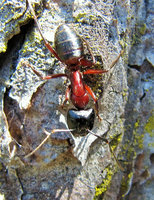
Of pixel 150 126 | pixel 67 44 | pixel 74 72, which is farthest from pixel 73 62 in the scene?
pixel 150 126

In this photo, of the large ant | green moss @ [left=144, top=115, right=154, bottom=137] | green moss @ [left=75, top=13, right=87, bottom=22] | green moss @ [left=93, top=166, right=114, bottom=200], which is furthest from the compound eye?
green moss @ [left=75, top=13, right=87, bottom=22]

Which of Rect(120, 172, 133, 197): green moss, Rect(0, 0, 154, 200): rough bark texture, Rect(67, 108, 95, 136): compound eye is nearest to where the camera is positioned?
Rect(0, 0, 154, 200): rough bark texture

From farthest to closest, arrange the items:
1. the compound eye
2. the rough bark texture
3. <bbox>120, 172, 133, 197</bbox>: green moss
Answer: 1. <bbox>120, 172, 133, 197</bbox>: green moss
2. the compound eye
3. the rough bark texture

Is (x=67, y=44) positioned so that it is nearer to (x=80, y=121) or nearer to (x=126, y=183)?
(x=80, y=121)

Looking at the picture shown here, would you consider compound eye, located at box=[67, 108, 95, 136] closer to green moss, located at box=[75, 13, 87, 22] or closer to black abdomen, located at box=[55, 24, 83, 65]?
black abdomen, located at box=[55, 24, 83, 65]

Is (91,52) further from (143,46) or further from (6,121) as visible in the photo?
(6,121)

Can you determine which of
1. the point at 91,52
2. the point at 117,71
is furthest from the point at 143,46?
the point at 91,52
